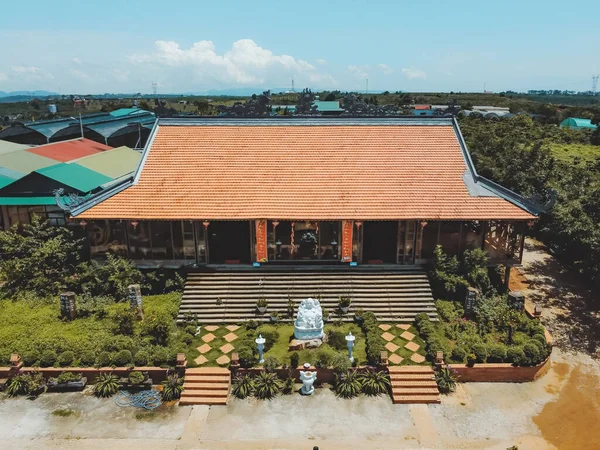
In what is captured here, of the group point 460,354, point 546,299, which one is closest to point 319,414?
point 460,354

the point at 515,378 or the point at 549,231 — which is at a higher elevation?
the point at 549,231

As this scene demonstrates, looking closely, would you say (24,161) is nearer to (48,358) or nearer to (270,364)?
(48,358)

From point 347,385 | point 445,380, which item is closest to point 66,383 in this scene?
point 347,385

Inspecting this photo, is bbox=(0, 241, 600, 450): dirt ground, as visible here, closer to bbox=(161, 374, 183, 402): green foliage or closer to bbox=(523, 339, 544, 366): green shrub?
bbox=(161, 374, 183, 402): green foliage

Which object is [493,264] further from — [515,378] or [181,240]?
[181,240]

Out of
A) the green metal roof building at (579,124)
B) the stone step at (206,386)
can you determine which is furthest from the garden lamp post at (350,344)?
the green metal roof building at (579,124)

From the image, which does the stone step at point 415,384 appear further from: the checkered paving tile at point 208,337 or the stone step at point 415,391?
the checkered paving tile at point 208,337

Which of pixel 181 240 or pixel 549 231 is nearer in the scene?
pixel 181 240
